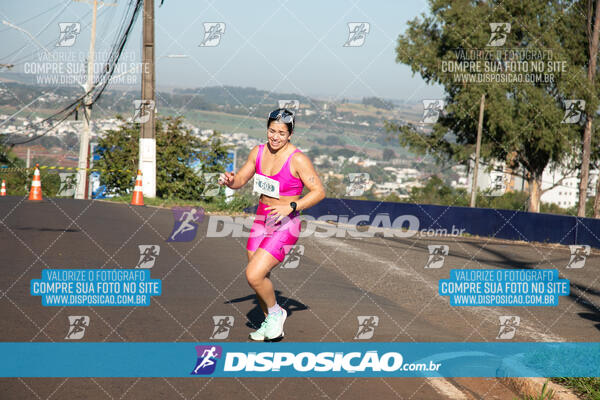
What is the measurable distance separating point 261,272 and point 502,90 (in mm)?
34660

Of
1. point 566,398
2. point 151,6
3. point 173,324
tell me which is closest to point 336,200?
point 151,6

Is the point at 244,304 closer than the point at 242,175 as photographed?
No

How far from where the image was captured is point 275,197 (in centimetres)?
574

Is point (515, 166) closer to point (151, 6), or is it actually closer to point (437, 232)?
point (437, 232)

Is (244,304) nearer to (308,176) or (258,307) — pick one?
(258,307)

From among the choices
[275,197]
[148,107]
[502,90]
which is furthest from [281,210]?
[502,90]

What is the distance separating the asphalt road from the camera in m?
4.70

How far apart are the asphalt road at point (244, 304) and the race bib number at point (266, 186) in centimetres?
136

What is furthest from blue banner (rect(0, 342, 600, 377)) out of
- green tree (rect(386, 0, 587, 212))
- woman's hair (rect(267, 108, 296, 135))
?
green tree (rect(386, 0, 587, 212))

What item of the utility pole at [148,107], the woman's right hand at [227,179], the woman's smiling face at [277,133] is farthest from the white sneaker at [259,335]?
the utility pole at [148,107]

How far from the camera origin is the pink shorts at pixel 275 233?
570cm

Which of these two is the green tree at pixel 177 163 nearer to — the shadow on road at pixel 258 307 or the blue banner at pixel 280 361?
the shadow on road at pixel 258 307

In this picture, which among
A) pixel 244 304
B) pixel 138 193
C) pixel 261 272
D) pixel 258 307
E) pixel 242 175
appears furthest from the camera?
pixel 138 193

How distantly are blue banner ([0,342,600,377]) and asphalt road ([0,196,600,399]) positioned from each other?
17 cm
